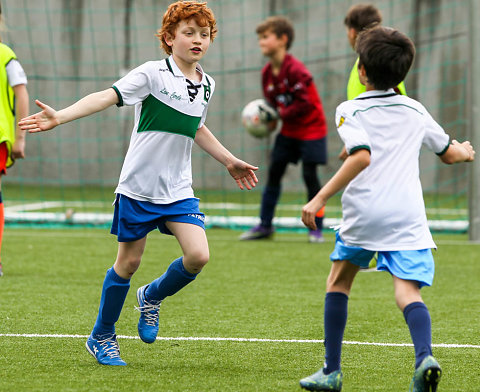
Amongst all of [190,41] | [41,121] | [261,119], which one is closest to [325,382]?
[41,121]

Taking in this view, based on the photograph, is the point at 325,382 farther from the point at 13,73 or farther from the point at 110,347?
the point at 13,73

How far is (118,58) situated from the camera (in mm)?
13852

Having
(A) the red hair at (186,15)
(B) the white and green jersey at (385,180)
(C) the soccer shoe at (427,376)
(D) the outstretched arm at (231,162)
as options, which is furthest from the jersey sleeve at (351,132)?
(A) the red hair at (186,15)

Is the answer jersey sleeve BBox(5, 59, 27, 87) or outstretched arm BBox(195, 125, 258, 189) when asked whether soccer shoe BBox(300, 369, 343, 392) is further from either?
jersey sleeve BBox(5, 59, 27, 87)

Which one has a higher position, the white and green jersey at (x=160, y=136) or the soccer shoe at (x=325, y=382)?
the white and green jersey at (x=160, y=136)

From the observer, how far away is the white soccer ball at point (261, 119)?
7805 mm

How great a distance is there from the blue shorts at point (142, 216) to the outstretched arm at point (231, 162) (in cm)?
25

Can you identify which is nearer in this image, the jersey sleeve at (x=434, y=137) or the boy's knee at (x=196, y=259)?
the jersey sleeve at (x=434, y=137)

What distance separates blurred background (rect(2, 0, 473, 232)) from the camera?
1273 cm

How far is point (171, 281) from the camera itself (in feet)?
11.6

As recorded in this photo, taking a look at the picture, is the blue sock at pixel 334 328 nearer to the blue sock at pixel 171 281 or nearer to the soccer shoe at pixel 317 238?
the blue sock at pixel 171 281

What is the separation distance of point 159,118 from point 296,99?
4.22m

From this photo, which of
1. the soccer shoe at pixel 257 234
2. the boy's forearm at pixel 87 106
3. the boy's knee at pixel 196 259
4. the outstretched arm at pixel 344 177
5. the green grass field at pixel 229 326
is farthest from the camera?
the soccer shoe at pixel 257 234

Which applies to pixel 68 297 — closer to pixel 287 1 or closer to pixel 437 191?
pixel 437 191
